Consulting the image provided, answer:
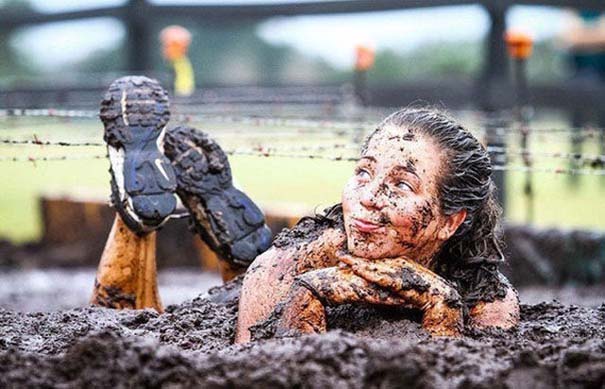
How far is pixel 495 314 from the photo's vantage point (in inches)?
120

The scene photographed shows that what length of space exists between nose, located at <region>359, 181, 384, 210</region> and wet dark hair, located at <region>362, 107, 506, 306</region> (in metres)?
0.16

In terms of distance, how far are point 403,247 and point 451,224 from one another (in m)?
0.17

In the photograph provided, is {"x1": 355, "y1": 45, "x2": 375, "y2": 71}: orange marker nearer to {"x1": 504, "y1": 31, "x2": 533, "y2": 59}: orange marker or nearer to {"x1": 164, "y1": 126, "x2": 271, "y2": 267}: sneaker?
{"x1": 504, "y1": 31, "x2": 533, "y2": 59}: orange marker

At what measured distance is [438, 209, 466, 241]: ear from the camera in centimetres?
294

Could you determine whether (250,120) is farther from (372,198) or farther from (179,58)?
(179,58)

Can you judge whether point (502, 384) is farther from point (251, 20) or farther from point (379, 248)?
point (251, 20)

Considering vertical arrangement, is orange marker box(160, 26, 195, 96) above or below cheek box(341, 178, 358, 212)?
above

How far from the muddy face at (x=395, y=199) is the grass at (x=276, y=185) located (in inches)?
228

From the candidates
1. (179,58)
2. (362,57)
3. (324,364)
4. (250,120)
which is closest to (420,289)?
(324,364)

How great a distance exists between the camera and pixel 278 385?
6.97ft

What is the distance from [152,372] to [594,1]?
7.82 meters

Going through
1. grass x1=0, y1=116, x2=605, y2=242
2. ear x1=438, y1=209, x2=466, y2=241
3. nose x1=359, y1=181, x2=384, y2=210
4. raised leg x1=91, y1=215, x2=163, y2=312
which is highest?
nose x1=359, y1=181, x2=384, y2=210

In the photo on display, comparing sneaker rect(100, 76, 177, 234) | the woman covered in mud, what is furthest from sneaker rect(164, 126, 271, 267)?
the woman covered in mud

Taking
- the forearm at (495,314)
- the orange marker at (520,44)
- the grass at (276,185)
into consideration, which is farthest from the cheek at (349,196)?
the grass at (276,185)
